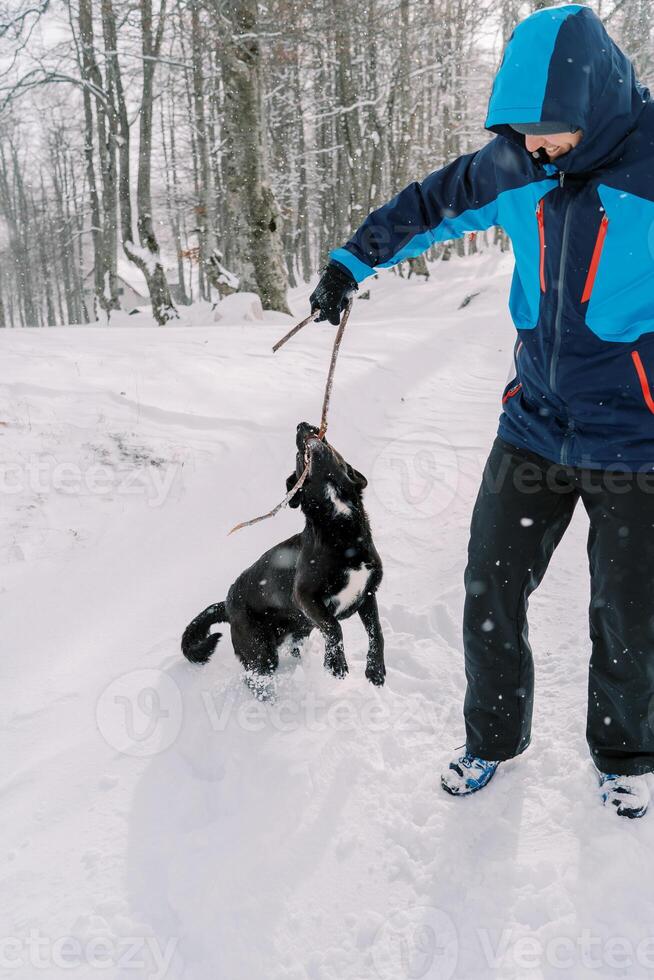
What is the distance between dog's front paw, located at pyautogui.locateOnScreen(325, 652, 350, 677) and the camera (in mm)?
2971

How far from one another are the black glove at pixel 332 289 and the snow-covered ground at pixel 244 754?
5.75 ft

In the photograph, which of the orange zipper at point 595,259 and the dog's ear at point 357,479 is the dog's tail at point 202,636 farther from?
the orange zipper at point 595,259

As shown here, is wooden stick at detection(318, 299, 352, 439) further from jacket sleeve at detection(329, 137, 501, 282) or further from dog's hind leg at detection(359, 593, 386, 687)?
dog's hind leg at detection(359, 593, 386, 687)

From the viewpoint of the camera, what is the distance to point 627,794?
2219 millimetres

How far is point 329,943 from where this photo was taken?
191 centimetres

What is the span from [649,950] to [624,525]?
1173mm

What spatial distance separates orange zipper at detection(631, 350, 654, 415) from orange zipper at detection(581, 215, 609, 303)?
0.21m

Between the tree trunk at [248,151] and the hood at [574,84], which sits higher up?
the tree trunk at [248,151]

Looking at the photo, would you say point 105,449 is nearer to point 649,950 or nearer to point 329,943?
point 329,943

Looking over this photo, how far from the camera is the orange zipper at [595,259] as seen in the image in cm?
180

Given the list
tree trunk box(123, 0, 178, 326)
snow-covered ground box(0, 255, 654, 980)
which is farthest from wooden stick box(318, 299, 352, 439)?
tree trunk box(123, 0, 178, 326)

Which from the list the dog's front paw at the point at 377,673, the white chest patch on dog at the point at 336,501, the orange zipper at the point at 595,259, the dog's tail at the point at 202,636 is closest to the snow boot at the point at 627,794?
the dog's front paw at the point at 377,673

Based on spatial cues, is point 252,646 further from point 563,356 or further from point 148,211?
point 148,211

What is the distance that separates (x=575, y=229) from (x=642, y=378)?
0.47m
